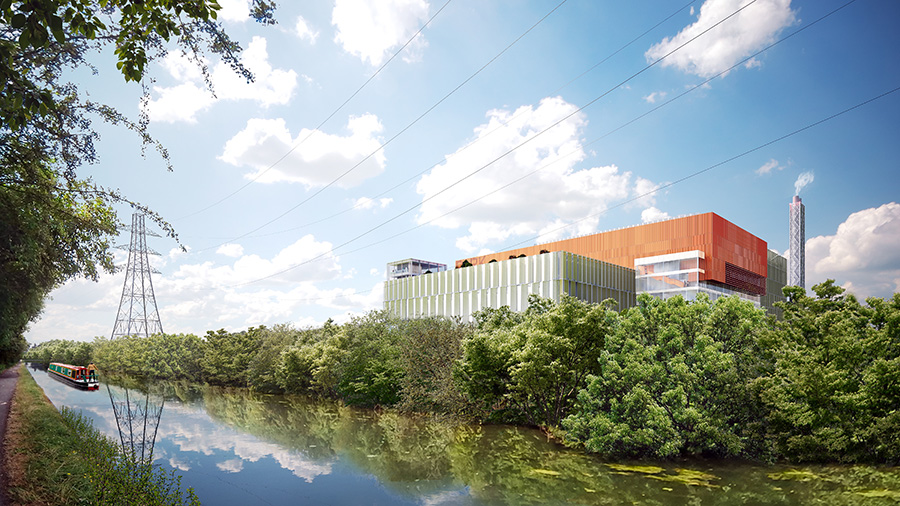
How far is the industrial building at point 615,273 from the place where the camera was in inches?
1980

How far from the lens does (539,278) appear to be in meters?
49.8

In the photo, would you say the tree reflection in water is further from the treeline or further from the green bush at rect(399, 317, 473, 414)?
the green bush at rect(399, 317, 473, 414)

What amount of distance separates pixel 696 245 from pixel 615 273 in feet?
41.5

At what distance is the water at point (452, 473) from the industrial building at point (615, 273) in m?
26.8

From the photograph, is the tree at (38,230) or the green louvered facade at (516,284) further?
the green louvered facade at (516,284)

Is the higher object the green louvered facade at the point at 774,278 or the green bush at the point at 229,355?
the green louvered facade at the point at 774,278

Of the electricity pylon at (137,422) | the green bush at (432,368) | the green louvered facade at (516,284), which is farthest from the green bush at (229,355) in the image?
the green bush at (432,368)

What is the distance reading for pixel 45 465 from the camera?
1205cm

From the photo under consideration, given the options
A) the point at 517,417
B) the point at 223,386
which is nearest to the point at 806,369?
the point at 517,417

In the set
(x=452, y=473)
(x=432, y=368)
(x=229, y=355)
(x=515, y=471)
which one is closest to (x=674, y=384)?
(x=515, y=471)

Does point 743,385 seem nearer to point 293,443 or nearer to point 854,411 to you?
point 854,411

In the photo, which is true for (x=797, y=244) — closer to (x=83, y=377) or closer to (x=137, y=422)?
(x=137, y=422)

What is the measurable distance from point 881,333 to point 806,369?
2243mm

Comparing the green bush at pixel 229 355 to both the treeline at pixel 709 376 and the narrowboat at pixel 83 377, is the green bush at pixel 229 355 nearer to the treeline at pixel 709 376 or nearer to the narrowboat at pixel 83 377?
the narrowboat at pixel 83 377
